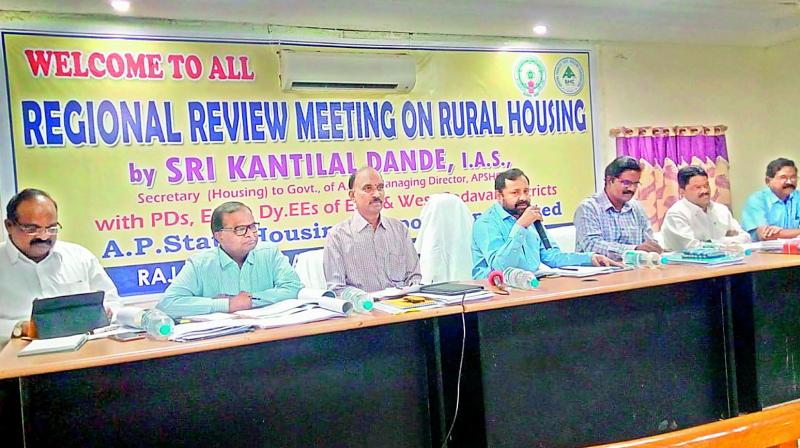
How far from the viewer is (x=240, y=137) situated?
3.60m

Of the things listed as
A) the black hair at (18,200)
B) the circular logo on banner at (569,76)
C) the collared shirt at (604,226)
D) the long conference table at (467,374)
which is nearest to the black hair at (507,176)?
the collared shirt at (604,226)

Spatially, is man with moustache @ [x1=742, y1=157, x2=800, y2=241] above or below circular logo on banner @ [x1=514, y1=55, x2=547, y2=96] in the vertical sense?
below

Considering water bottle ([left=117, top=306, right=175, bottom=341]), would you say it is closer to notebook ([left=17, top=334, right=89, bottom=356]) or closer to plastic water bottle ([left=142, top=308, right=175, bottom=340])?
plastic water bottle ([left=142, top=308, right=175, bottom=340])

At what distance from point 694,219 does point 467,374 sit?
2411 millimetres

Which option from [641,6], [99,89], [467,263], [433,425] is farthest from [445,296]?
[641,6]

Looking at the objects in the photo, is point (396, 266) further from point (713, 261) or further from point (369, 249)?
point (713, 261)

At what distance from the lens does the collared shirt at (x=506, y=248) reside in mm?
2955

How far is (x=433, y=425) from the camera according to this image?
2045mm

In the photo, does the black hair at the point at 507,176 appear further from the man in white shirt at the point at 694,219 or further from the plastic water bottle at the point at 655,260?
the man in white shirt at the point at 694,219

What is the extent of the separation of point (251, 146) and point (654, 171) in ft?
9.83

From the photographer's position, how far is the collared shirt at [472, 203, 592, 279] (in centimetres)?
296

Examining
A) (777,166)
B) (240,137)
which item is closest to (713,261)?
(777,166)

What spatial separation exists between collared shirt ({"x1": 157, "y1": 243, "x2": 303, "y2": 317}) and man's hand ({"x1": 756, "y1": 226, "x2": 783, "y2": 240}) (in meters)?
2.87

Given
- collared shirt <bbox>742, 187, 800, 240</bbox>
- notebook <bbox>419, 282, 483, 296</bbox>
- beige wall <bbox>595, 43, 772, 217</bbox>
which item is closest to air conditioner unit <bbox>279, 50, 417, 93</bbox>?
beige wall <bbox>595, 43, 772, 217</bbox>
